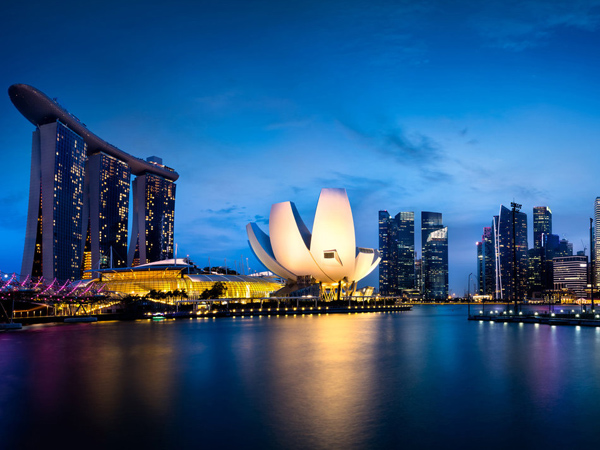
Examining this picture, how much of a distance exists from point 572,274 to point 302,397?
171 m

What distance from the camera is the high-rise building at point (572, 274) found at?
520 ft

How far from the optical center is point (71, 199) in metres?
80.6

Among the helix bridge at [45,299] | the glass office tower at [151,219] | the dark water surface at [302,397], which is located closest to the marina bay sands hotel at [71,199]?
the glass office tower at [151,219]

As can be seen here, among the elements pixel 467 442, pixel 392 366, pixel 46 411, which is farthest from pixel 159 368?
pixel 467 442

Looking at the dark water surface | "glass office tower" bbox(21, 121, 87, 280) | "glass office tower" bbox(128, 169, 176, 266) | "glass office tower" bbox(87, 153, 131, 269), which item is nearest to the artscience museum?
"glass office tower" bbox(21, 121, 87, 280)

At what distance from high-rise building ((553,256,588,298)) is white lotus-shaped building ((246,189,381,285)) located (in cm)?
11719

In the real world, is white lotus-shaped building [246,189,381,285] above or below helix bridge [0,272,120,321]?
above

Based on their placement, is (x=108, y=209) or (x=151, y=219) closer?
(x=108, y=209)

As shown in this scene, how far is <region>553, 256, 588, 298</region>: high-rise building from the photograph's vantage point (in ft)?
520

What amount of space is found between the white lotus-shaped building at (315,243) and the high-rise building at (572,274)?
117 metres

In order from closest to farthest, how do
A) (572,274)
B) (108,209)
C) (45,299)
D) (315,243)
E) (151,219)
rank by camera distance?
1. (45,299)
2. (315,243)
3. (108,209)
4. (151,219)
5. (572,274)

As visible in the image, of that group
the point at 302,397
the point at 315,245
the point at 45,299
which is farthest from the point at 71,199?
the point at 302,397

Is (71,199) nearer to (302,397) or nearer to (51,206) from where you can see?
(51,206)

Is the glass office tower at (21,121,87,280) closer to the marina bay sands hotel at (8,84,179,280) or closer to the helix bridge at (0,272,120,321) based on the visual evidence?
the marina bay sands hotel at (8,84,179,280)
